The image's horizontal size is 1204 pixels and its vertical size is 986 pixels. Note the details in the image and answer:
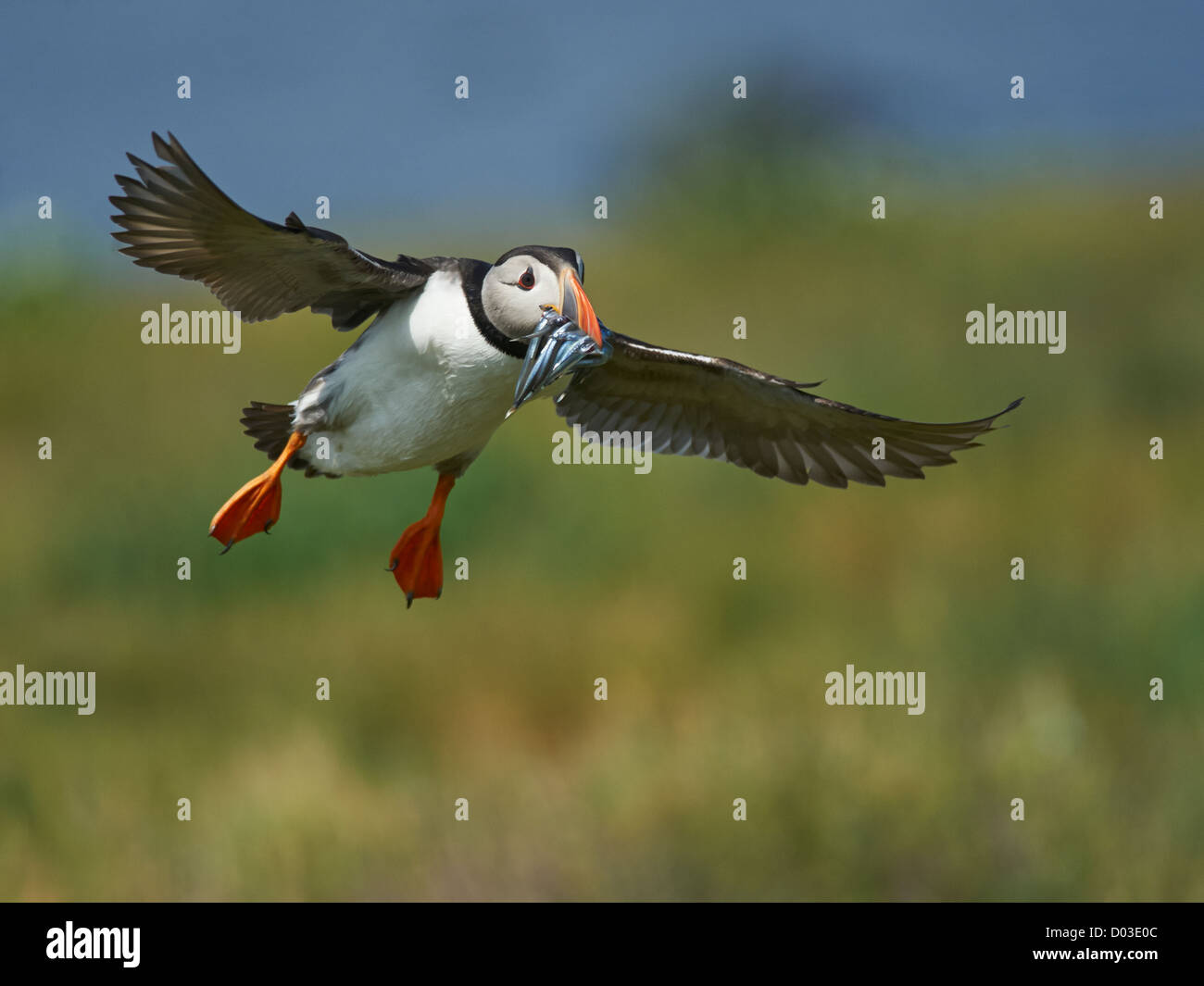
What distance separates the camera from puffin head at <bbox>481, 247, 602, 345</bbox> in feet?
14.7

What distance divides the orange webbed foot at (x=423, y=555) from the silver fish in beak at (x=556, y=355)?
1670 mm

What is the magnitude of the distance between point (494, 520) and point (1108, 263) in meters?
12.8

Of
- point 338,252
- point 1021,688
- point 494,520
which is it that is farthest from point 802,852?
point 494,520

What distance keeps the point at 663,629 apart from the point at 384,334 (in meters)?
14.3

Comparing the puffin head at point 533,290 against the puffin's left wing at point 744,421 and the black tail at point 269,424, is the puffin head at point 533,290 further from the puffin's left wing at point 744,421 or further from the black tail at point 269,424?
the black tail at point 269,424

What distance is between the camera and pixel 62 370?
26.0 metres

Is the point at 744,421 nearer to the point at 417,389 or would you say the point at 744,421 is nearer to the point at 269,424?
the point at 417,389

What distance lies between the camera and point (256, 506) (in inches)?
215

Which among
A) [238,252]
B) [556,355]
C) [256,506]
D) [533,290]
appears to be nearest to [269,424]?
[256,506]

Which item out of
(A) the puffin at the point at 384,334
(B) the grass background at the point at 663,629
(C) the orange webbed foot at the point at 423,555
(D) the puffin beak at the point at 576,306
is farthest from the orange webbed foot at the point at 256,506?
(B) the grass background at the point at 663,629

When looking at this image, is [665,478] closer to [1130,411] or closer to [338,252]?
[1130,411]

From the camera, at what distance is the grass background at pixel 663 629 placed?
12383mm

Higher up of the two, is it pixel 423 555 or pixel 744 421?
pixel 744 421

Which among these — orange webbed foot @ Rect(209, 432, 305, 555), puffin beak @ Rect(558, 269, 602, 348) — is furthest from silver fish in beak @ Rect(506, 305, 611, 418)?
orange webbed foot @ Rect(209, 432, 305, 555)
